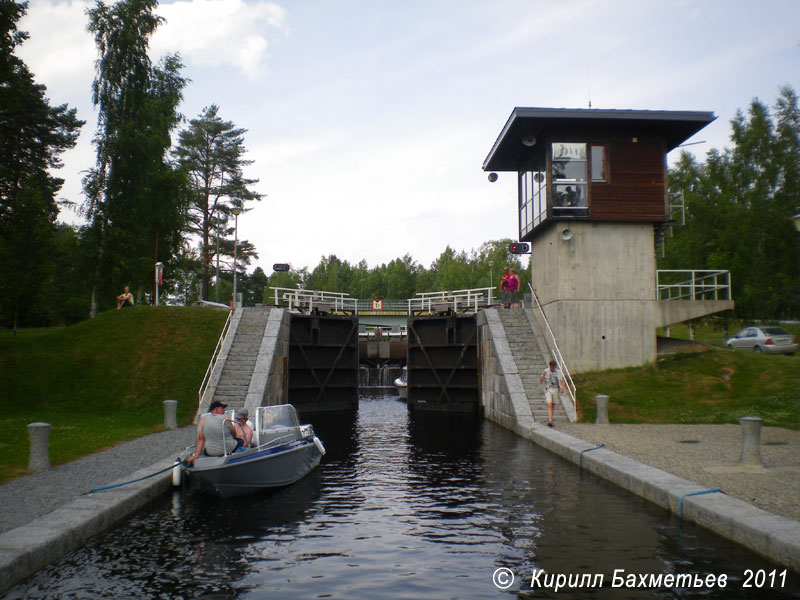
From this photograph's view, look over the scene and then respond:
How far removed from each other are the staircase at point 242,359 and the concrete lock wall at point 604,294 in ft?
39.8

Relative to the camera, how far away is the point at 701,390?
835 inches

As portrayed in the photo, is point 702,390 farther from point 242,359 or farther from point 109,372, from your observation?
point 109,372

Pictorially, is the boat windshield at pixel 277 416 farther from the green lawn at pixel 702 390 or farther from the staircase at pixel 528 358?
the green lawn at pixel 702 390

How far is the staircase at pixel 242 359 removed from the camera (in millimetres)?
22359

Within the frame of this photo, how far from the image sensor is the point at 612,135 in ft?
81.6

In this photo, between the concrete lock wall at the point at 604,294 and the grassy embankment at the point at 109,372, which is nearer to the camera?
the grassy embankment at the point at 109,372

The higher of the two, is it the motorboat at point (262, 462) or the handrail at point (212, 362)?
the handrail at point (212, 362)

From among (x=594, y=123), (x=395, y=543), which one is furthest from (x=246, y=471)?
(x=594, y=123)

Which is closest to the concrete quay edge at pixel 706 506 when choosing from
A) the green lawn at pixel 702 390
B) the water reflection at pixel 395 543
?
the water reflection at pixel 395 543

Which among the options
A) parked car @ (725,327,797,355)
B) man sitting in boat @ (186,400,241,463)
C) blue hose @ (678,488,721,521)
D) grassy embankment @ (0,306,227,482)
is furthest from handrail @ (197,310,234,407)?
parked car @ (725,327,797,355)

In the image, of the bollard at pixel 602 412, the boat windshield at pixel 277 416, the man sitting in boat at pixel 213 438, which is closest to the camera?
the man sitting in boat at pixel 213 438

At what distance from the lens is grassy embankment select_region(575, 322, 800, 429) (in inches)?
765

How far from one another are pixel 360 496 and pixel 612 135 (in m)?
19.0

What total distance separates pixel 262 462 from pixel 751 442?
9291mm
